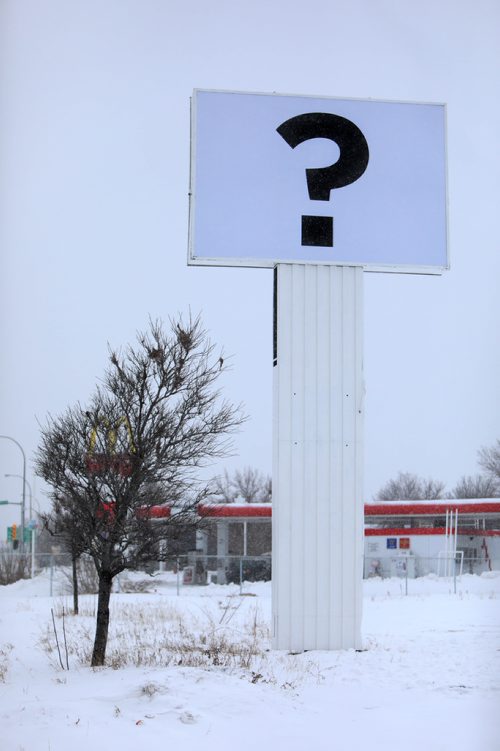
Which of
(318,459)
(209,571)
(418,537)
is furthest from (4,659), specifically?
(418,537)

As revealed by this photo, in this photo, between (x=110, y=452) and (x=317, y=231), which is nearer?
(x=110, y=452)

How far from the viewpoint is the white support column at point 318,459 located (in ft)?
49.0

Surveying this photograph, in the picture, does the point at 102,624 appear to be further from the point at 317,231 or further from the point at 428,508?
the point at 428,508

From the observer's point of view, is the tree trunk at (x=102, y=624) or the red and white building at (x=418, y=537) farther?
the red and white building at (x=418, y=537)

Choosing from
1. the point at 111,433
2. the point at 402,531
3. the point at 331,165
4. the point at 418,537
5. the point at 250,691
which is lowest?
the point at 250,691

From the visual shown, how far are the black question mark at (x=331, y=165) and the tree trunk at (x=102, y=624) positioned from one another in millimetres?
6585

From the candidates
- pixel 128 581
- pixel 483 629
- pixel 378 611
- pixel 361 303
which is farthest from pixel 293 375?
pixel 128 581

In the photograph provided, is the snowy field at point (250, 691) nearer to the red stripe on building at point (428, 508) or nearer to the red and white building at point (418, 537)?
the red and white building at point (418, 537)

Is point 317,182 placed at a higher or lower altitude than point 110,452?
higher

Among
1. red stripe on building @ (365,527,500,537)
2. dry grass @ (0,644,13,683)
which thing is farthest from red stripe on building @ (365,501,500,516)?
dry grass @ (0,644,13,683)

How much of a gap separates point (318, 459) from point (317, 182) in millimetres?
4850

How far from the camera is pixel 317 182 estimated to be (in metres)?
15.9

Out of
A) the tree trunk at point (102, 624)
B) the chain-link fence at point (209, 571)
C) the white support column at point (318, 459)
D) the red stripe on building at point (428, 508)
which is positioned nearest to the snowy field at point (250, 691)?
the tree trunk at point (102, 624)

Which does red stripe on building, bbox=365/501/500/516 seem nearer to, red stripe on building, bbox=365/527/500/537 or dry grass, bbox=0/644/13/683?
red stripe on building, bbox=365/527/500/537
